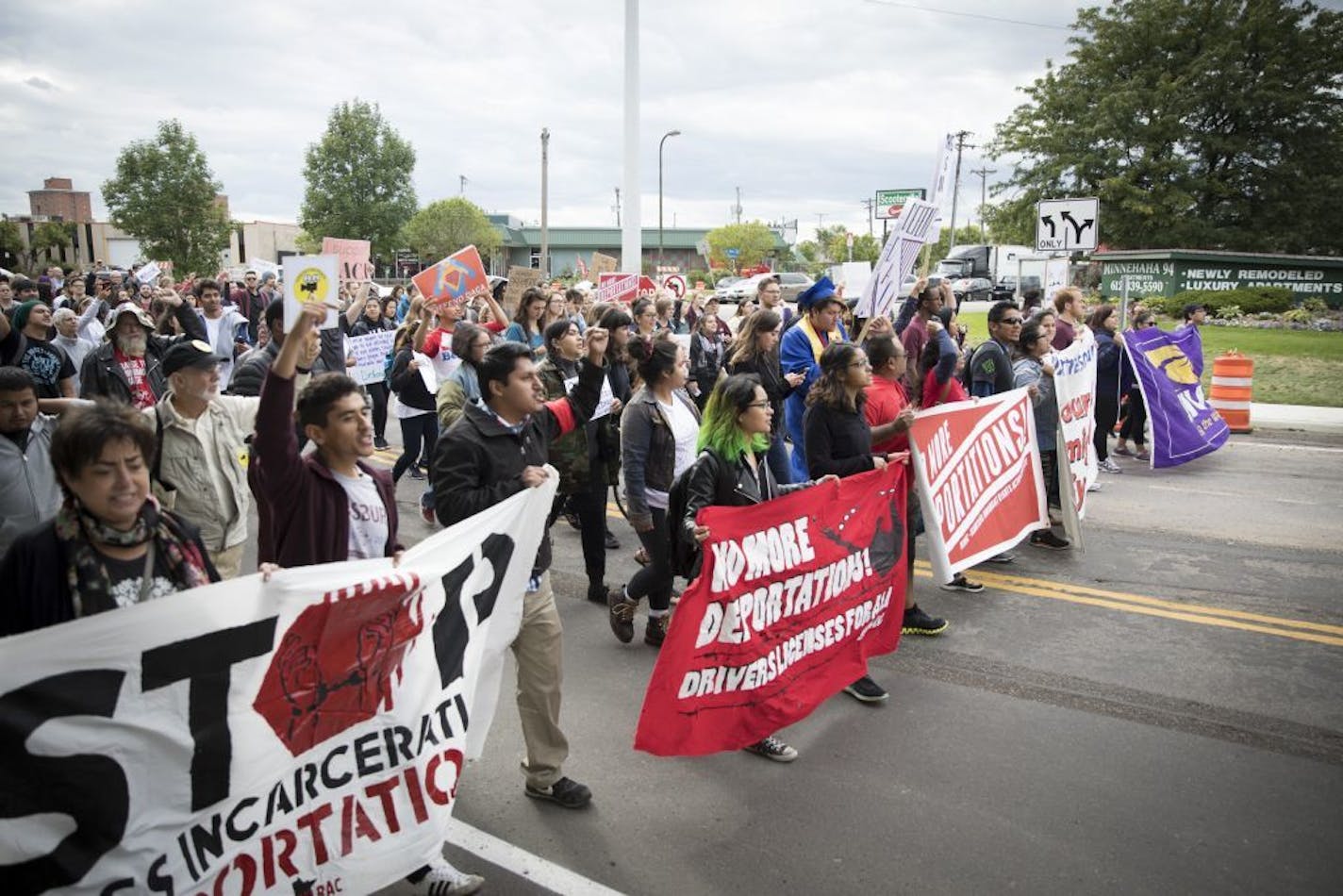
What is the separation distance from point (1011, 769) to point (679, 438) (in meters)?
2.41

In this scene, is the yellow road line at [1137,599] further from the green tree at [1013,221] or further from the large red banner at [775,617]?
the green tree at [1013,221]

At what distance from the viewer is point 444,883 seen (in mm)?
3197

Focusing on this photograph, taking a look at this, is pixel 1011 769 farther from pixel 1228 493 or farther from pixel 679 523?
pixel 1228 493

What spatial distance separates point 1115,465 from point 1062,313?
7.61 feet

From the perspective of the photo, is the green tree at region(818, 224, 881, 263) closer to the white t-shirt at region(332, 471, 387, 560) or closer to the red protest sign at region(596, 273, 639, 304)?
the red protest sign at region(596, 273, 639, 304)

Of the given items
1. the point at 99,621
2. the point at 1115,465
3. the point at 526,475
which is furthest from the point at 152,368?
the point at 1115,465

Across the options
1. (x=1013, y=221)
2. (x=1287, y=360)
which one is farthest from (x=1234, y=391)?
(x=1013, y=221)

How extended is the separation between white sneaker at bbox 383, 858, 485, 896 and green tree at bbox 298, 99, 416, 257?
52.8 metres

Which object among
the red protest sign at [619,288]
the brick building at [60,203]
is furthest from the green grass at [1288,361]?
the brick building at [60,203]

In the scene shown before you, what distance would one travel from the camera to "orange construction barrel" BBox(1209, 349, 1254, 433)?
13289 millimetres

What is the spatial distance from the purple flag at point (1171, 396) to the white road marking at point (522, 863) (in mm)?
9013

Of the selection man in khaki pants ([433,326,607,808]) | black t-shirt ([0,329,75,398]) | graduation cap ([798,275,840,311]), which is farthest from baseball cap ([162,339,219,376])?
graduation cap ([798,275,840,311])

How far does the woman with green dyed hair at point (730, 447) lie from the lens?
174 inches

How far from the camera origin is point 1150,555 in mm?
7254
